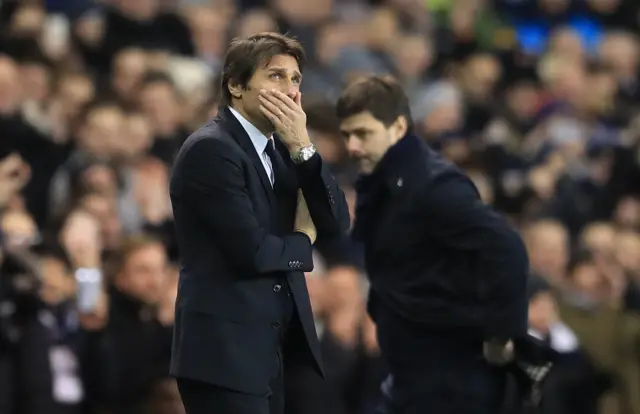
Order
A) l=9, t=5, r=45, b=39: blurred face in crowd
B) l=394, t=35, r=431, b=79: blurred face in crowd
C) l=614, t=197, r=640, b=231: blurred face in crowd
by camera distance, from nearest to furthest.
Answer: l=9, t=5, r=45, b=39: blurred face in crowd, l=614, t=197, r=640, b=231: blurred face in crowd, l=394, t=35, r=431, b=79: blurred face in crowd

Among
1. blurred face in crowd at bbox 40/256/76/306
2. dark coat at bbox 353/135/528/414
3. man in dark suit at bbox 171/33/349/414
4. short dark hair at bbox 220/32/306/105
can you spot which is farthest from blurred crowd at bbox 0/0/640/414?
short dark hair at bbox 220/32/306/105

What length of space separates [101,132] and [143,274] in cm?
154

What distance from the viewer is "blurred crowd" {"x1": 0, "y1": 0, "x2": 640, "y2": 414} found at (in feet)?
22.4

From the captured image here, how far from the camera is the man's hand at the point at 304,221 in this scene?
14.7 ft

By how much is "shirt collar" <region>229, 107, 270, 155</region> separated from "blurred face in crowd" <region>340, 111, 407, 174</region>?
1017mm

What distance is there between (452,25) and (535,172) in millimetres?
3031

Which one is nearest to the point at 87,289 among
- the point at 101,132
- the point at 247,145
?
the point at 101,132

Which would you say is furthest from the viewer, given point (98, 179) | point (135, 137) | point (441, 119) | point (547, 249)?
point (441, 119)

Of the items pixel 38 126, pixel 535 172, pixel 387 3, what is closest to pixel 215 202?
pixel 38 126

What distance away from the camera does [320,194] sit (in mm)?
4438

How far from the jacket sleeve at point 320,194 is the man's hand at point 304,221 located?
2cm

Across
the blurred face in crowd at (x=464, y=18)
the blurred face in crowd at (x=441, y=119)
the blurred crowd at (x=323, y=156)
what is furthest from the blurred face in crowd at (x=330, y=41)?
the blurred face in crowd at (x=464, y=18)

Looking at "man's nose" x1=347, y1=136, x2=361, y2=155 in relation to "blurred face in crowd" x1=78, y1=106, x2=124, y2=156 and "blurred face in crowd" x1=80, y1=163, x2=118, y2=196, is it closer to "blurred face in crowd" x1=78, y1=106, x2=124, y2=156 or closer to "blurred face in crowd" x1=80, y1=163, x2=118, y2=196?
Answer: "blurred face in crowd" x1=80, y1=163, x2=118, y2=196

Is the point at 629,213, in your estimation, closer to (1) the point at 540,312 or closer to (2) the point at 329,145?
(1) the point at 540,312
